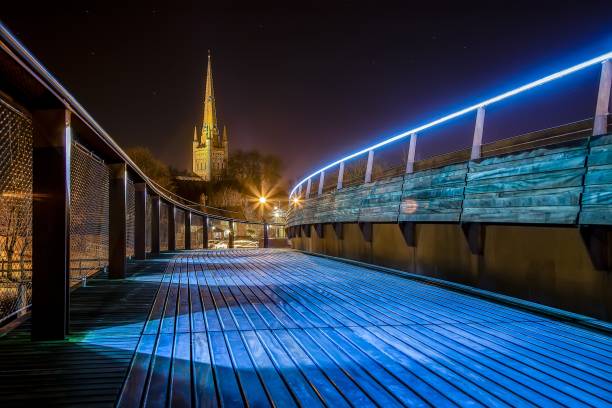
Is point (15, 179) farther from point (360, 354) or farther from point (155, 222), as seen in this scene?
point (155, 222)

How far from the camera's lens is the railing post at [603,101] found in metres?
3.75

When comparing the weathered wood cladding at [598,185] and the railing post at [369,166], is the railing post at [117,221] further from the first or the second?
the weathered wood cladding at [598,185]

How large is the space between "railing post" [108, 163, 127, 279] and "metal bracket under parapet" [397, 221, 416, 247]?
3812 millimetres

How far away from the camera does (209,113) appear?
15475 cm

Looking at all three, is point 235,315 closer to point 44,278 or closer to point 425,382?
point 44,278

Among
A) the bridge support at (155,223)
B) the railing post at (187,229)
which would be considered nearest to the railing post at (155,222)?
the bridge support at (155,223)

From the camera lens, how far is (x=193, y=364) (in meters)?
2.59

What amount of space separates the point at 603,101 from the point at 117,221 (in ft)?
18.2

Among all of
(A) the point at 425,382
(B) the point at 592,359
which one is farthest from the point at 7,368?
(B) the point at 592,359

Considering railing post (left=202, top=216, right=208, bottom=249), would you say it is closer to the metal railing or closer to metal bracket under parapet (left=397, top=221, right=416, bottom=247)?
the metal railing

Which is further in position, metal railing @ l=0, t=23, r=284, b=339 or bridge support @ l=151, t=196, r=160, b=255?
bridge support @ l=151, t=196, r=160, b=255

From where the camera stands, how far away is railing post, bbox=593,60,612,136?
12.3 ft

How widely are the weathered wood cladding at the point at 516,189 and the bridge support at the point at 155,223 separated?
6.12m

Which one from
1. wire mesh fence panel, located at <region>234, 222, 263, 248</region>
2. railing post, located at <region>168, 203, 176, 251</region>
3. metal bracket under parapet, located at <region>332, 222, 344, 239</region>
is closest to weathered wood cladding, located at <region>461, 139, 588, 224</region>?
metal bracket under parapet, located at <region>332, 222, 344, 239</region>
